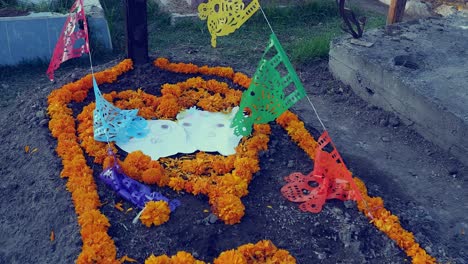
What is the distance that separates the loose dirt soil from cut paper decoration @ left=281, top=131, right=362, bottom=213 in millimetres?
67

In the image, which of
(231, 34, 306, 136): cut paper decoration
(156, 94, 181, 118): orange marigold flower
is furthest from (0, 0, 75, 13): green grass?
(231, 34, 306, 136): cut paper decoration

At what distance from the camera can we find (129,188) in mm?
4062

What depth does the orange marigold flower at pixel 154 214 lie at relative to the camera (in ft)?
12.4

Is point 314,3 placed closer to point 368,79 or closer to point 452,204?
point 368,79

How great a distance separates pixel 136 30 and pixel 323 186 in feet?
9.08

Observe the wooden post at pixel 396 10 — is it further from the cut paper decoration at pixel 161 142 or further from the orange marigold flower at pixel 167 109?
the cut paper decoration at pixel 161 142

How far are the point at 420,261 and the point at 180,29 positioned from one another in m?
5.16

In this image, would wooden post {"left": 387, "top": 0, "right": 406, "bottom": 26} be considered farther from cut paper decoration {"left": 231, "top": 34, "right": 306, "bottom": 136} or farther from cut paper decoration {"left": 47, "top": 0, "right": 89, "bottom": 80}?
cut paper decoration {"left": 47, "top": 0, "right": 89, "bottom": 80}

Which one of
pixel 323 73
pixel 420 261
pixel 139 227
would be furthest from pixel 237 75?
pixel 420 261

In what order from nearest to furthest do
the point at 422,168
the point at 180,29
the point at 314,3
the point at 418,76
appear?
the point at 422,168, the point at 418,76, the point at 180,29, the point at 314,3

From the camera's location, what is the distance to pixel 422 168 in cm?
490

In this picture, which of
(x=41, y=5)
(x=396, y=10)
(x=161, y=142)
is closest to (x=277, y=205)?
(x=161, y=142)

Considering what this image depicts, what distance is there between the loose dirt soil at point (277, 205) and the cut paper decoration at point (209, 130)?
0.37m

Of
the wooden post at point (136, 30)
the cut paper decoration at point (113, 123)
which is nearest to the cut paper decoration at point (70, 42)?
the cut paper decoration at point (113, 123)
